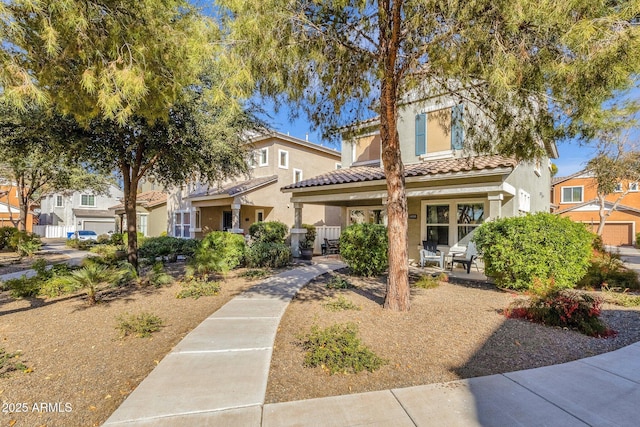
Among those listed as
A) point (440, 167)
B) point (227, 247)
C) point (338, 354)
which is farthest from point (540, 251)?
point (227, 247)

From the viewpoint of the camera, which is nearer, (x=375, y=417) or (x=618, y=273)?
(x=375, y=417)

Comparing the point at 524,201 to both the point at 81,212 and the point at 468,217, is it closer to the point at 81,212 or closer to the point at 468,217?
the point at 468,217

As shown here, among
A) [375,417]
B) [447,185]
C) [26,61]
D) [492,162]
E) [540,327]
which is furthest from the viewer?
[447,185]

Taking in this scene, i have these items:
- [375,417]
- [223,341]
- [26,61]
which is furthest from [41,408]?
[26,61]

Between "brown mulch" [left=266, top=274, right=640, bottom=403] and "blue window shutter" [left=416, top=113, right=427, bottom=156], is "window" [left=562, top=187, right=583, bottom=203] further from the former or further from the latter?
Result: "brown mulch" [left=266, top=274, right=640, bottom=403]

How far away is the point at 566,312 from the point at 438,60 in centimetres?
448

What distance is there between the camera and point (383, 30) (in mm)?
5543

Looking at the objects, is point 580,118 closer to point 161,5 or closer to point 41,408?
point 161,5

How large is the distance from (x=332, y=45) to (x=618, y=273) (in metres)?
9.36

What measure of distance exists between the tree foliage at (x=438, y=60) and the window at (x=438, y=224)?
4.97 meters

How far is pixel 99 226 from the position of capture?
3812cm

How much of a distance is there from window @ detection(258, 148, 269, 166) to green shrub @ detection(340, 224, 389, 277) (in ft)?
34.1

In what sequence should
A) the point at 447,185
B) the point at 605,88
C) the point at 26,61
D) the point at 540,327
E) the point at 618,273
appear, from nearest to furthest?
Result: the point at 605,88 < the point at 26,61 < the point at 540,327 < the point at 618,273 < the point at 447,185

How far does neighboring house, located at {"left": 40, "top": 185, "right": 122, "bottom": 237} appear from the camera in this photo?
36.8 metres
